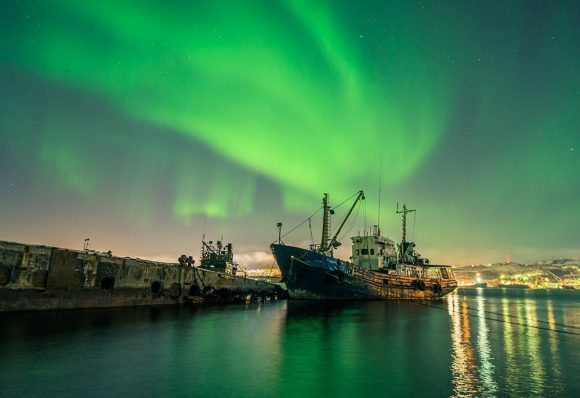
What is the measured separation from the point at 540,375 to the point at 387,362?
17.4ft

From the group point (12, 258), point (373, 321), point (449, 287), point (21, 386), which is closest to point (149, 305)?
point (12, 258)

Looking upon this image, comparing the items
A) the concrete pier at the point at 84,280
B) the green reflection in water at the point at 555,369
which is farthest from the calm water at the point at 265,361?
the concrete pier at the point at 84,280

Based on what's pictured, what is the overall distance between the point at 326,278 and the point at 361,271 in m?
6.92

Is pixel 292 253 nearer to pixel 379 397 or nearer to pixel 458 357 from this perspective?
pixel 458 357

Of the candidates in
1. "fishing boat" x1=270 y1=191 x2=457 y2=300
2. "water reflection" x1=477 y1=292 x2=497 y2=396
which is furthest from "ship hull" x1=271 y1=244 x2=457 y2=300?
"water reflection" x1=477 y1=292 x2=497 y2=396

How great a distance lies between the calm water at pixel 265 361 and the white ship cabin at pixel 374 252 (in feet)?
122

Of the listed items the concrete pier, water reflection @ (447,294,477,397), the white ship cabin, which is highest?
the white ship cabin

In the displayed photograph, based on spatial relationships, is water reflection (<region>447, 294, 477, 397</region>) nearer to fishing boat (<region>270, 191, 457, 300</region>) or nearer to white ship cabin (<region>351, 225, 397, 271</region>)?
fishing boat (<region>270, 191, 457, 300</region>)

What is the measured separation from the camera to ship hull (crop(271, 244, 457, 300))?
48406mm

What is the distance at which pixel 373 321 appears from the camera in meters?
29.0

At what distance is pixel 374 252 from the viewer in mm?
60875

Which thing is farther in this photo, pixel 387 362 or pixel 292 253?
pixel 292 253

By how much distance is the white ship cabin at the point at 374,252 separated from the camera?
6059 cm

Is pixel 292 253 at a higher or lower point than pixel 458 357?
higher
